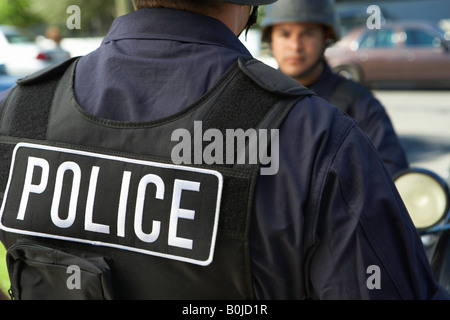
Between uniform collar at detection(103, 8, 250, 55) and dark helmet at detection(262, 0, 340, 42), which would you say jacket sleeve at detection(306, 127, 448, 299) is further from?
dark helmet at detection(262, 0, 340, 42)

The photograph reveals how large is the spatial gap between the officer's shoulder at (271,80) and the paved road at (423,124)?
4.28 m

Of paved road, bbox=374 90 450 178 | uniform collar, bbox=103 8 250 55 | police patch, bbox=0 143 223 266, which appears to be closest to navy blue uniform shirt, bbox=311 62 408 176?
uniform collar, bbox=103 8 250 55

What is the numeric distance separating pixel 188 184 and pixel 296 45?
7.37ft

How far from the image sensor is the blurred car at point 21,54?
10.9 meters

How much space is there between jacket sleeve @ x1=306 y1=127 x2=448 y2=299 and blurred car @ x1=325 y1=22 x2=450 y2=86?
1209 cm

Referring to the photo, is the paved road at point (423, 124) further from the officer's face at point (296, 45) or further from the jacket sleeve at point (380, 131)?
the jacket sleeve at point (380, 131)

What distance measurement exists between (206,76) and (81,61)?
0.35 meters

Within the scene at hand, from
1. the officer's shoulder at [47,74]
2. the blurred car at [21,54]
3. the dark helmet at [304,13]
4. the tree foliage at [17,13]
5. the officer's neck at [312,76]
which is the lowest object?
the officer's shoulder at [47,74]

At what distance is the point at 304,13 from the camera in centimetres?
336

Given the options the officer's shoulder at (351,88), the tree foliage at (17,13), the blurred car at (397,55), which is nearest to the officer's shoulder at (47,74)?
the officer's shoulder at (351,88)

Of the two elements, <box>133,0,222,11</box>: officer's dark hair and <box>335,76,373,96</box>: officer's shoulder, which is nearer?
<box>133,0,222,11</box>: officer's dark hair

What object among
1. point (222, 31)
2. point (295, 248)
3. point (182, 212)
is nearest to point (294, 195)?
point (295, 248)

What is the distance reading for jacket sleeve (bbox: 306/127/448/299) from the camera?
112 cm

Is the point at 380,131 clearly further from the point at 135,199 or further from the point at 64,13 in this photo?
the point at 64,13
